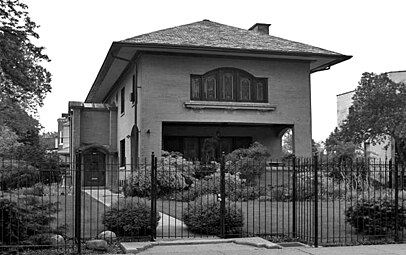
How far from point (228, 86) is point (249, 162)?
4.37 metres

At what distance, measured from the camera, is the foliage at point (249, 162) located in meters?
22.1

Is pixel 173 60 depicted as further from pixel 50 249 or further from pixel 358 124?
pixel 358 124

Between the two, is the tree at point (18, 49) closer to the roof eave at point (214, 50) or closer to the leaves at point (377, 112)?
the roof eave at point (214, 50)

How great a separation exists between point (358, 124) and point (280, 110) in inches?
722

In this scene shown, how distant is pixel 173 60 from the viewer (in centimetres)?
2477

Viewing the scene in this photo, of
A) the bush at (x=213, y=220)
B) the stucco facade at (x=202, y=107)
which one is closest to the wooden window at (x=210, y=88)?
the stucco facade at (x=202, y=107)

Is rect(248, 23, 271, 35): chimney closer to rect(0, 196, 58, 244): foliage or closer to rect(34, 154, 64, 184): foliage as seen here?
rect(34, 154, 64, 184): foliage

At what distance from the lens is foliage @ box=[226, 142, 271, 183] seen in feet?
72.6

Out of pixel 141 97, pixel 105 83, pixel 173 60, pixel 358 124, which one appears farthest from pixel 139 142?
pixel 358 124

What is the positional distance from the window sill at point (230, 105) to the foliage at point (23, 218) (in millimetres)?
13837

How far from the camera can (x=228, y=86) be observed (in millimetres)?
25469

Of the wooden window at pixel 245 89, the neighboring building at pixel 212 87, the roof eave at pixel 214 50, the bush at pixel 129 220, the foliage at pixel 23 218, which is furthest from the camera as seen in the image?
the wooden window at pixel 245 89

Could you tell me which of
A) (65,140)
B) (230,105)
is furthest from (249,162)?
(65,140)

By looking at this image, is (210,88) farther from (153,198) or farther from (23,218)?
(23,218)
